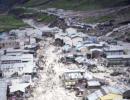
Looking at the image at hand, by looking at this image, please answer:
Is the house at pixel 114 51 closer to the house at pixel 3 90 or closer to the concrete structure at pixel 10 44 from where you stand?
the concrete structure at pixel 10 44

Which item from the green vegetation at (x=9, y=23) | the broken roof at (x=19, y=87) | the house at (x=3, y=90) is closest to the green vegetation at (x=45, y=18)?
the green vegetation at (x=9, y=23)

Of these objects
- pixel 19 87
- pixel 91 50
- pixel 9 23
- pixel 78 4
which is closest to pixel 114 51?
pixel 91 50

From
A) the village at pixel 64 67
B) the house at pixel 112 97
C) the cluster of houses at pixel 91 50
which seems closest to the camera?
the house at pixel 112 97

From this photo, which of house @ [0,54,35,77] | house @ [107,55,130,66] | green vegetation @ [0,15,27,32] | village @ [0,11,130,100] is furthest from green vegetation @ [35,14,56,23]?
house @ [107,55,130,66]

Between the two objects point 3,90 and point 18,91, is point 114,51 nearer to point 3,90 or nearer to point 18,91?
point 18,91

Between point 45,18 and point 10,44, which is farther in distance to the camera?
point 45,18

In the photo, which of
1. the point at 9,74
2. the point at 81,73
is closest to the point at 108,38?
the point at 81,73

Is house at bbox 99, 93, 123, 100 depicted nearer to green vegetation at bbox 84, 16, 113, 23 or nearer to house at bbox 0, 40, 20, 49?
house at bbox 0, 40, 20, 49

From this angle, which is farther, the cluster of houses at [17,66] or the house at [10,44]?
the house at [10,44]
